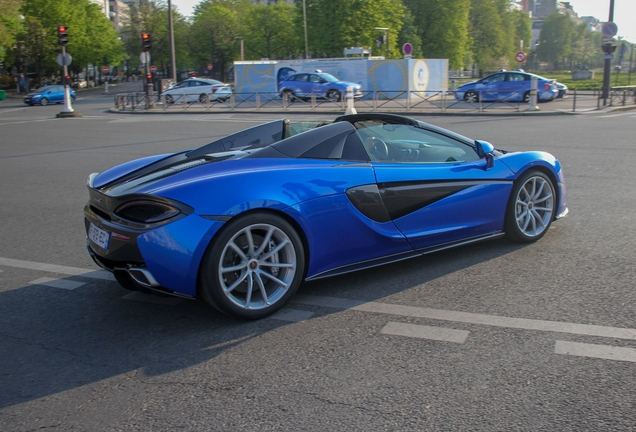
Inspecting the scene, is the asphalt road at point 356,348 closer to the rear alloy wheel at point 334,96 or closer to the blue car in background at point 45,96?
the rear alloy wheel at point 334,96

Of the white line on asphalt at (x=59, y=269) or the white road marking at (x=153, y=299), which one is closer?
the white road marking at (x=153, y=299)

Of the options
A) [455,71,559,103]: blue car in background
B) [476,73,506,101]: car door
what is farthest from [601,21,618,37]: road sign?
[476,73,506,101]: car door

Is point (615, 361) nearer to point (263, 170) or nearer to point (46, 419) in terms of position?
point (263, 170)

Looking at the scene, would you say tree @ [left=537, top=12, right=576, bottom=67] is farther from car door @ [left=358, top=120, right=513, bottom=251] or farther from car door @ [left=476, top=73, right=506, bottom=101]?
car door @ [left=358, top=120, right=513, bottom=251]

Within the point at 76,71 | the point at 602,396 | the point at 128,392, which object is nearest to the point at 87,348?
the point at 128,392

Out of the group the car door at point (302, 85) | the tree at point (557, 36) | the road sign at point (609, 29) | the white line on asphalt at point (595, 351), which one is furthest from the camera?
the tree at point (557, 36)

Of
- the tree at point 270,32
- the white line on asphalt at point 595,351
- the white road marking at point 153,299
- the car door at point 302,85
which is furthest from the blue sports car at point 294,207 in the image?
the tree at point 270,32

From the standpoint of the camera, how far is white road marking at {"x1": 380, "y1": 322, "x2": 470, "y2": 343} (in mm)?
3700

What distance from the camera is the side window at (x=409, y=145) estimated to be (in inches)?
193

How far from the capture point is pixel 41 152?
14523 mm

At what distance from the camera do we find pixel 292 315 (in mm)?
4176

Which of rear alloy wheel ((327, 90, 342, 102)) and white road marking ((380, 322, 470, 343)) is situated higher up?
rear alloy wheel ((327, 90, 342, 102))

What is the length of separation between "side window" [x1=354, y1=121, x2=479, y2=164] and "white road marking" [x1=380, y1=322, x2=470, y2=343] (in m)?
1.41

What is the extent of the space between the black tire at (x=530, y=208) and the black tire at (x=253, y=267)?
213 centimetres
